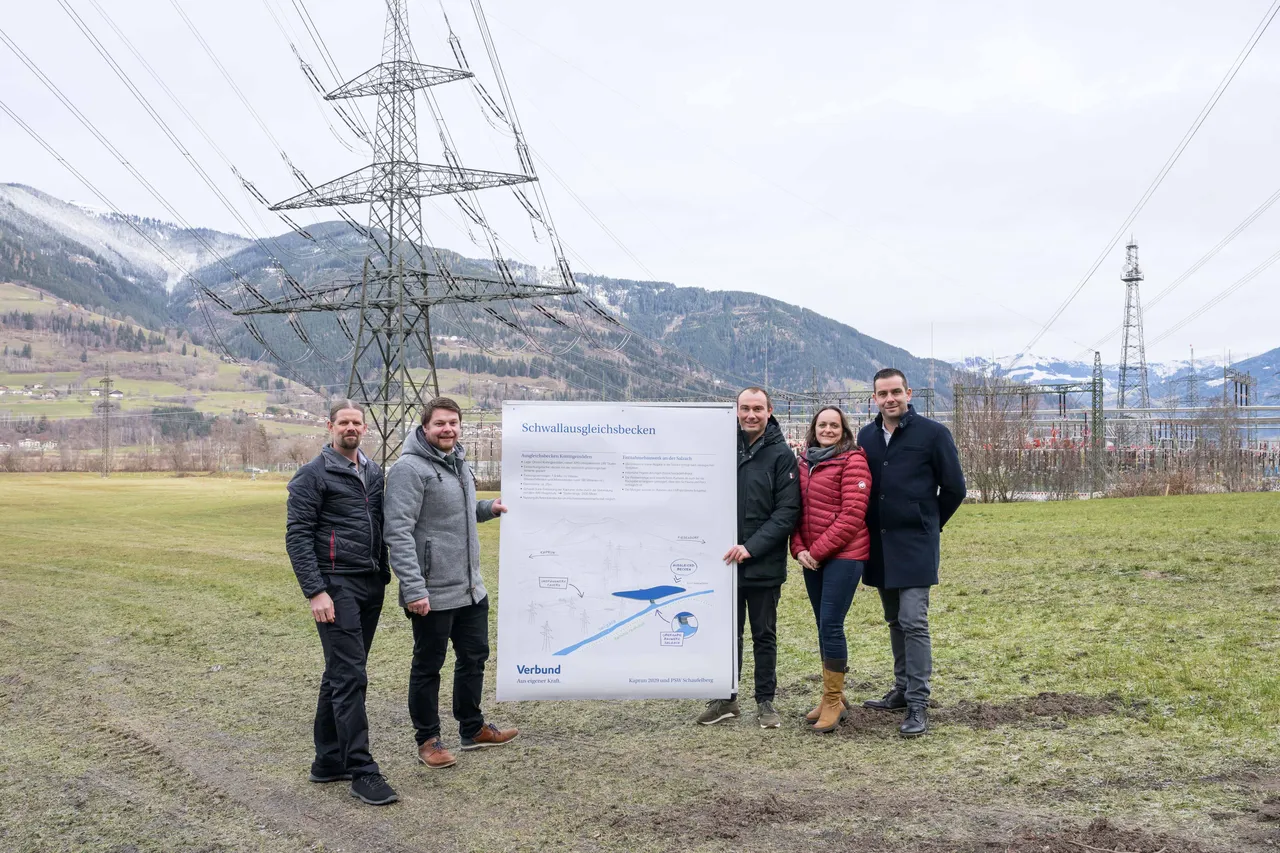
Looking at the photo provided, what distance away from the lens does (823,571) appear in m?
6.35

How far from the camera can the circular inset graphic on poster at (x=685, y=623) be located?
6.38 metres

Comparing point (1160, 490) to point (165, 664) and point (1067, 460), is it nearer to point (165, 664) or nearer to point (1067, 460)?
point (1067, 460)

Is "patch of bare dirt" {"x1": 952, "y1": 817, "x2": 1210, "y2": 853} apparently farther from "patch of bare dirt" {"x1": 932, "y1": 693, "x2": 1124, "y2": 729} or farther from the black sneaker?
the black sneaker

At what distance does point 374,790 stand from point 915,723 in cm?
325

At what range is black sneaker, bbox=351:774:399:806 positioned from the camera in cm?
516

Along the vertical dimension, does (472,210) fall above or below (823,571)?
above

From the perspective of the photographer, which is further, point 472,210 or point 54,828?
point 472,210

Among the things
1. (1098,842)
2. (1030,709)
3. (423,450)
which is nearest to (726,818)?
(1098,842)

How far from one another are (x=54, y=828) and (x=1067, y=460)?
40759 millimetres

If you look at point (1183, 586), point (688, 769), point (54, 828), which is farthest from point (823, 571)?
point (1183, 586)

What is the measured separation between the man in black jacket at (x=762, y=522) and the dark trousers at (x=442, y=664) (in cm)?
159

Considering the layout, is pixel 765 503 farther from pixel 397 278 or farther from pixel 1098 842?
pixel 397 278

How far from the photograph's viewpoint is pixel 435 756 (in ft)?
19.1

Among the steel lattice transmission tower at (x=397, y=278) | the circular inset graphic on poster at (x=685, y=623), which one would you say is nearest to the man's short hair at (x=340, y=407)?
the circular inset graphic on poster at (x=685, y=623)
